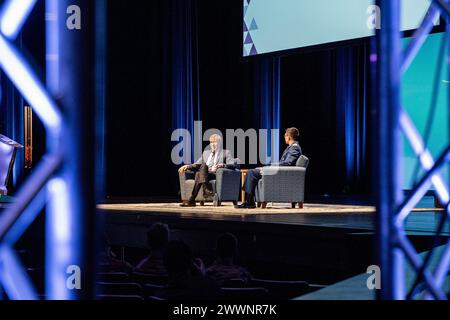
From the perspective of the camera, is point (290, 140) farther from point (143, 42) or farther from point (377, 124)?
point (377, 124)

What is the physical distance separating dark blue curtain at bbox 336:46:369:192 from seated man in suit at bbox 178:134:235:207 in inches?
137

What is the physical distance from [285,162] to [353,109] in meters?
3.69

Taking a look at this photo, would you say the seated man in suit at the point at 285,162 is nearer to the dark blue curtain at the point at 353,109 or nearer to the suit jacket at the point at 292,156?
the suit jacket at the point at 292,156

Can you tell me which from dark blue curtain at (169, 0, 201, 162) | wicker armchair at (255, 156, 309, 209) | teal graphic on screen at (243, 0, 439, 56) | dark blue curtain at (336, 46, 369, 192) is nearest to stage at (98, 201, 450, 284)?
wicker armchair at (255, 156, 309, 209)

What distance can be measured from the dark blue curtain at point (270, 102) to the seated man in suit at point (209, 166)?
297cm

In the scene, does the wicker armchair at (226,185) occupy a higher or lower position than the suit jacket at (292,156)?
lower

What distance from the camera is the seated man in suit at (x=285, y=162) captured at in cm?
675

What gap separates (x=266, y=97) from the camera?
10281 millimetres

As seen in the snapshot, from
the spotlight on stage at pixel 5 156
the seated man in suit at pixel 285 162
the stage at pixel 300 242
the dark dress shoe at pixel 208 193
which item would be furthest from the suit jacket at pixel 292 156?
the spotlight on stage at pixel 5 156

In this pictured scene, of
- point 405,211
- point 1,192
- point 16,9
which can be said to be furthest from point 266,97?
point 16,9

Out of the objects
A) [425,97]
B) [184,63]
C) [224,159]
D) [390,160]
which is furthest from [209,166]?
[390,160]

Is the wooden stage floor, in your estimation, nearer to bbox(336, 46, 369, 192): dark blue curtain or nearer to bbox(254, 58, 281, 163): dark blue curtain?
bbox(336, 46, 369, 192): dark blue curtain

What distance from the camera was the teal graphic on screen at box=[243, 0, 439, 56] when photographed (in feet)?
22.6
